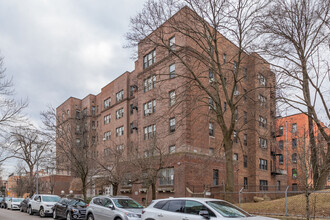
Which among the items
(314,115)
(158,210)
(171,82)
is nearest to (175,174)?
→ (171,82)

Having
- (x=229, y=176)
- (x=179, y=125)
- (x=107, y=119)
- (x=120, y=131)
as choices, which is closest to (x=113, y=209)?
(x=229, y=176)

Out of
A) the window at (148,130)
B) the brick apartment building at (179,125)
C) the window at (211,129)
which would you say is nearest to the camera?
the brick apartment building at (179,125)

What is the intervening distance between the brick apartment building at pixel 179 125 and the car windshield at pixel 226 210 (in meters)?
9.75

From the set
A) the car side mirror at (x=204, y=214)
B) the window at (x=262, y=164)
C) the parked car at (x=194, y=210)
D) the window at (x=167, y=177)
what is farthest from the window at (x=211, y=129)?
the car side mirror at (x=204, y=214)

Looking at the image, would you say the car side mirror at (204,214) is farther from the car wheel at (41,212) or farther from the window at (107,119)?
the window at (107,119)

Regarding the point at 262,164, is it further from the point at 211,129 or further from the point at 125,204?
the point at 125,204

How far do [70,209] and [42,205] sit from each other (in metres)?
5.57

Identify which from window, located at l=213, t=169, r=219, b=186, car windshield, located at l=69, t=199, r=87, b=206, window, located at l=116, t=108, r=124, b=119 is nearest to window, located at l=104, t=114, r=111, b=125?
window, located at l=116, t=108, r=124, b=119

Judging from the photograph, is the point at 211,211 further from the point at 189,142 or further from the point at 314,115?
the point at 189,142

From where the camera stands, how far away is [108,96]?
162 feet

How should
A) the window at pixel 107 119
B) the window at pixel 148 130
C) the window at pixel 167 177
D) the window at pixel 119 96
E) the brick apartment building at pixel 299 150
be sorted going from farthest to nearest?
the window at pixel 107 119, the window at pixel 119 96, the window at pixel 148 130, the window at pixel 167 177, the brick apartment building at pixel 299 150

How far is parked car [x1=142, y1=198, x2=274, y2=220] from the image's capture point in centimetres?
905

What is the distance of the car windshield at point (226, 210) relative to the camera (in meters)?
9.12

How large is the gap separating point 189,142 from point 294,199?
40.5 feet
